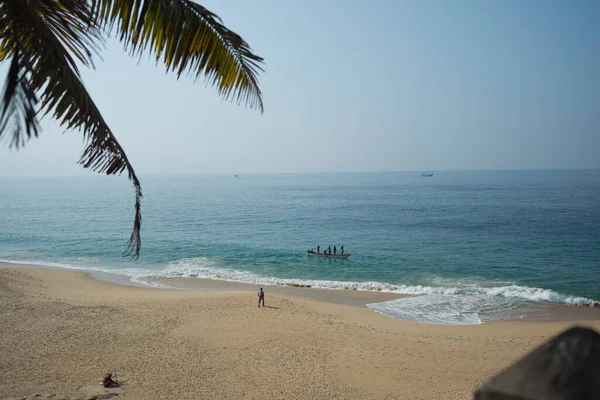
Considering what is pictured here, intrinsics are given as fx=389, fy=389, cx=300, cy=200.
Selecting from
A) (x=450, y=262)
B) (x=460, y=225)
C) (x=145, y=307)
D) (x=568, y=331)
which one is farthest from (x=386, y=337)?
(x=460, y=225)

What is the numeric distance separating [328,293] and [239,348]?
12.2 m

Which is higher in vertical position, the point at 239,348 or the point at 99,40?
the point at 99,40

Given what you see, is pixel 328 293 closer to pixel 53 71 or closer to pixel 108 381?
pixel 108 381

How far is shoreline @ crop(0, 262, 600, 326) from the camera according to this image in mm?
22984

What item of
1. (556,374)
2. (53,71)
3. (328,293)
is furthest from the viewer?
(328,293)

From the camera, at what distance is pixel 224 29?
4176 millimetres

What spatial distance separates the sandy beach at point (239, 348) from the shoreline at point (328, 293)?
0.82m

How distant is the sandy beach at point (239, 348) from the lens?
13320 millimetres

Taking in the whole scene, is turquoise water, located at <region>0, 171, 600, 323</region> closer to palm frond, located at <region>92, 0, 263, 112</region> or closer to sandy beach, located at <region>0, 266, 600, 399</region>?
sandy beach, located at <region>0, 266, 600, 399</region>

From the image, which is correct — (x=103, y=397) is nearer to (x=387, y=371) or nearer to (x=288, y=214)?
(x=387, y=371)

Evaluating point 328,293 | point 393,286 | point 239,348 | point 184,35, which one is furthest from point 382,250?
point 184,35

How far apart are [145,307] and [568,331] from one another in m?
24.3

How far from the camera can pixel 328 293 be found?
91.7ft

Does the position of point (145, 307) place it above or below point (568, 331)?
below
